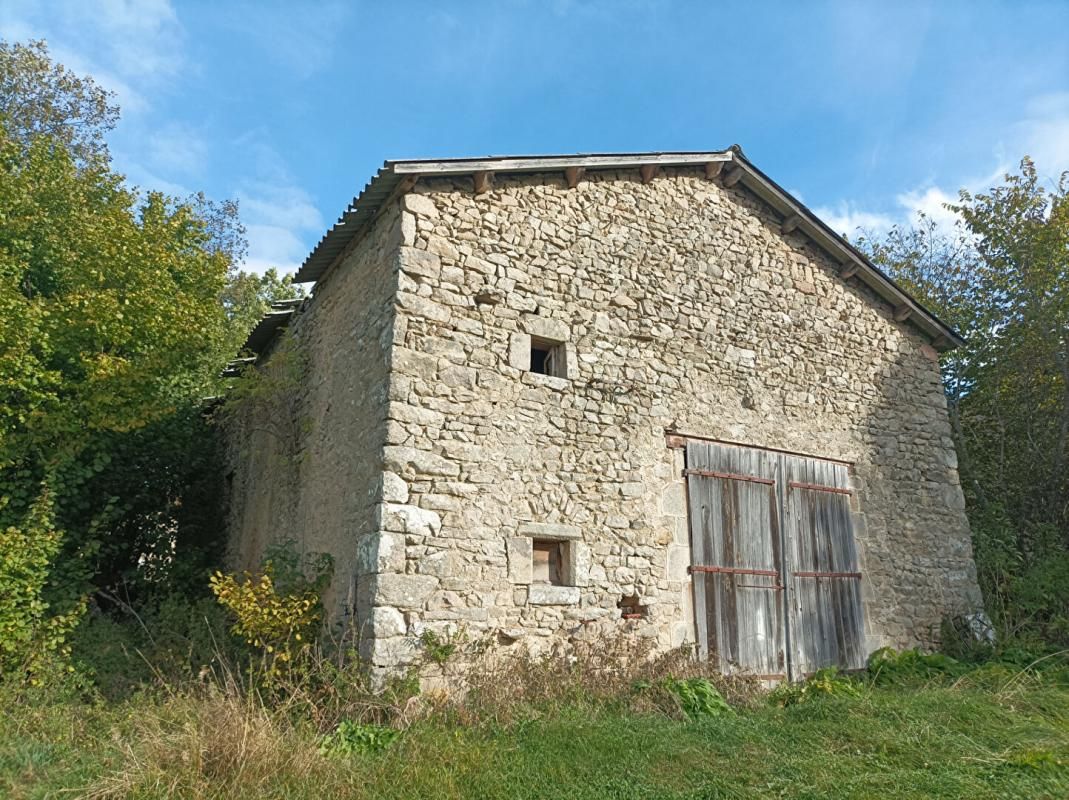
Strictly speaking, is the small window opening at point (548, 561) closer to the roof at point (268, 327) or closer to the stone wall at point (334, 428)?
the stone wall at point (334, 428)

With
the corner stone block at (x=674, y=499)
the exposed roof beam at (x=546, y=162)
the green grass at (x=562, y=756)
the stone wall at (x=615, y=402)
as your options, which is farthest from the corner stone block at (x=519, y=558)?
the exposed roof beam at (x=546, y=162)

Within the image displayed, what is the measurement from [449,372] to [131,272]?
14.2ft

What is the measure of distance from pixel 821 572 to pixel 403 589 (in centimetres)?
488

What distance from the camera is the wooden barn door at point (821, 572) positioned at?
26.4 feet

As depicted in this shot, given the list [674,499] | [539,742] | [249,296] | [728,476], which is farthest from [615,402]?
[249,296]

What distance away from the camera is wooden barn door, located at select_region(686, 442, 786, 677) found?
7.42m

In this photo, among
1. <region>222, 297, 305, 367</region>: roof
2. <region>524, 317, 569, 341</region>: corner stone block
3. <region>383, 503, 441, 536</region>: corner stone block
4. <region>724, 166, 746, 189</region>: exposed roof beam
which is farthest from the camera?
<region>222, 297, 305, 367</region>: roof

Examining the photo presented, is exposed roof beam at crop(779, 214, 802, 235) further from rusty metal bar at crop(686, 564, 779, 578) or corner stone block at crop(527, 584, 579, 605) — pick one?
corner stone block at crop(527, 584, 579, 605)

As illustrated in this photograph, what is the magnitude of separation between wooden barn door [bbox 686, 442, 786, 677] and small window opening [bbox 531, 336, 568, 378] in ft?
5.30

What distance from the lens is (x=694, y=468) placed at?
7723 millimetres

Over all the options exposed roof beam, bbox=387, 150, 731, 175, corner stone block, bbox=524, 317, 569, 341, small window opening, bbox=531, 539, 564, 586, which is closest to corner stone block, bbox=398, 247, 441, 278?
exposed roof beam, bbox=387, 150, 731, 175

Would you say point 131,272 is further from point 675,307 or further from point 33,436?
point 675,307

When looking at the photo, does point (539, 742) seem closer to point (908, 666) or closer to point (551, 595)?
point (551, 595)

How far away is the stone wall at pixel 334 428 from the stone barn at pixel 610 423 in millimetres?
38
